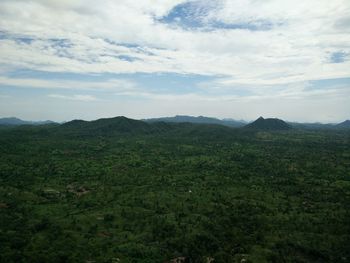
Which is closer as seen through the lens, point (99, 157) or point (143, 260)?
→ point (143, 260)

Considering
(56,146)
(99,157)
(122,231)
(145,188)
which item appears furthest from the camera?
(56,146)

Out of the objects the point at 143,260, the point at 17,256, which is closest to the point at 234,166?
the point at 143,260

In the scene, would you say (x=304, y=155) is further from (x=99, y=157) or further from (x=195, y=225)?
(x=195, y=225)

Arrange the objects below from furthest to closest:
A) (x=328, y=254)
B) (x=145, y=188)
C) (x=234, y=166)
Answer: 1. (x=234, y=166)
2. (x=145, y=188)
3. (x=328, y=254)

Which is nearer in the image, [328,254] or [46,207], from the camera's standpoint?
[328,254]

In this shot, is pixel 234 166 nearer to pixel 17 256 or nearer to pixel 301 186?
Result: pixel 301 186

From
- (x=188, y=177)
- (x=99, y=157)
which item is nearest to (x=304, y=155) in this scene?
(x=188, y=177)
